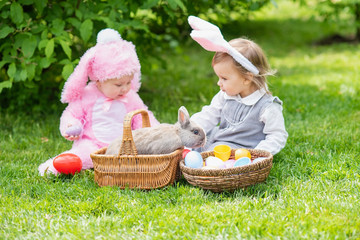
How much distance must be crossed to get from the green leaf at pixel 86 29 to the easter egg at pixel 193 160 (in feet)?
5.68

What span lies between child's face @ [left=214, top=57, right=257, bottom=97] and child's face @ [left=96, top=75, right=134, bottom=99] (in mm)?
782

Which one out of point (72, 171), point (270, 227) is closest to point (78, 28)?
point (72, 171)

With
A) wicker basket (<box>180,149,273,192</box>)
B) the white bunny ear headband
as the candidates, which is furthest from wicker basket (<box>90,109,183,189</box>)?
the white bunny ear headband

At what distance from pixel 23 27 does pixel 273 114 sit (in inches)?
103

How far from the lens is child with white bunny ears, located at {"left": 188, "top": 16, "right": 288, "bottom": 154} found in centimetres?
335

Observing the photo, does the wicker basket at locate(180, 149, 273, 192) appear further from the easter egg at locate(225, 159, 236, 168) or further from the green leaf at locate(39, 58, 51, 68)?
the green leaf at locate(39, 58, 51, 68)

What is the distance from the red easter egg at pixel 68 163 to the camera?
11.2 feet

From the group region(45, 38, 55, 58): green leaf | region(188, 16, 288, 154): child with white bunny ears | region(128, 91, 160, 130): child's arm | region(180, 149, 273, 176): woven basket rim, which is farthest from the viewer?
region(45, 38, 55, 58): green leaf

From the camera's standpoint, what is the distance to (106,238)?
2461mm

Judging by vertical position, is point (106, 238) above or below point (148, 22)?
below

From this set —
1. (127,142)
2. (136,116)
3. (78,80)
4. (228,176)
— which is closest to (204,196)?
(228,176)

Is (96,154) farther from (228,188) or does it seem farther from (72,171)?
(228,188)

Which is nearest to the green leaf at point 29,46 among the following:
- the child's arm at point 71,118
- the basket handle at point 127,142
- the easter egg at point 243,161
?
the child's arm at point 71,118

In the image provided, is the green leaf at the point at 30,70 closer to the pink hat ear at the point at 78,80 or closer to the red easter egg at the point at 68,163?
the pink hat ear at the point at 78,80
